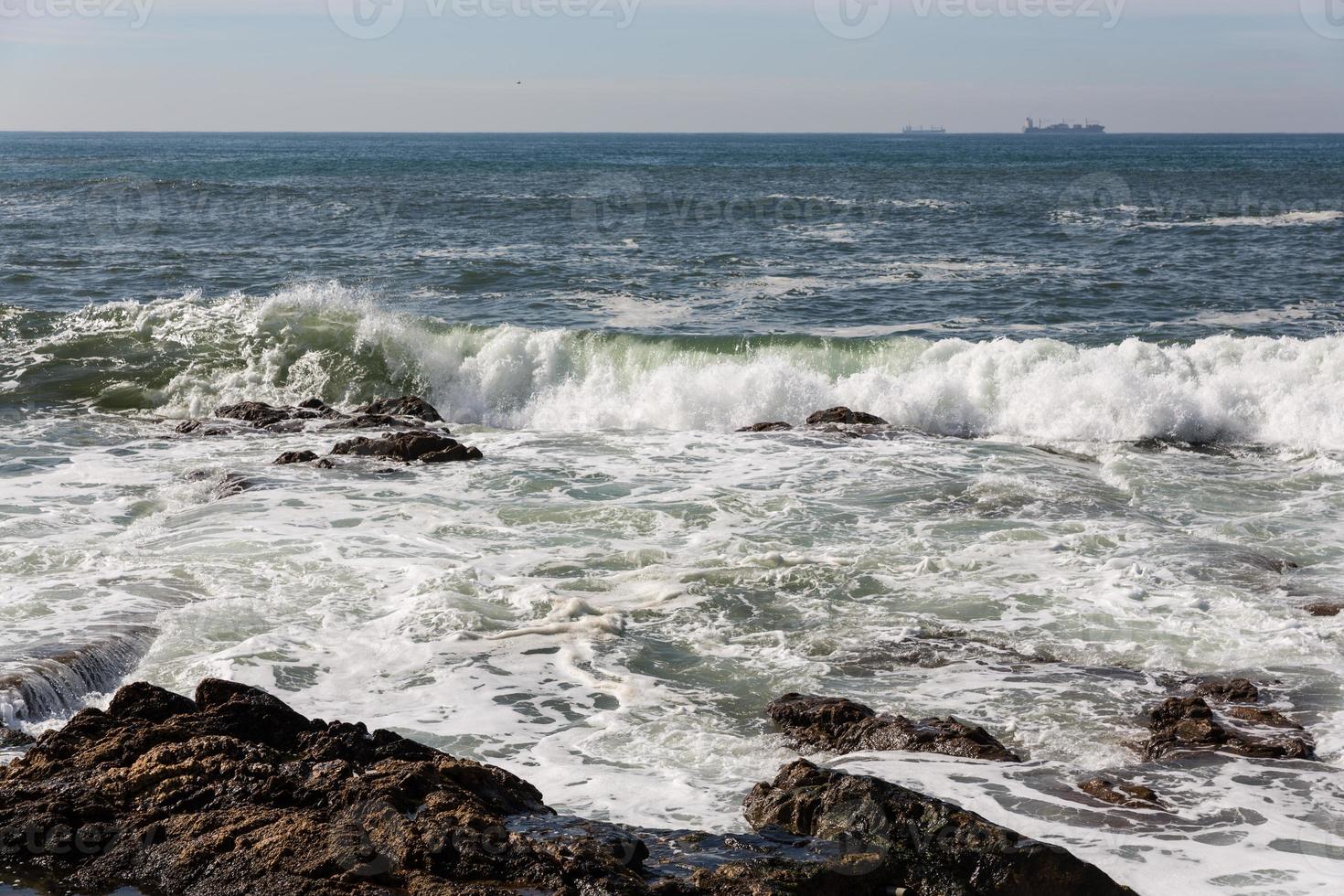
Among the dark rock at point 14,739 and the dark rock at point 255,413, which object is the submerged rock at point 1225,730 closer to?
the dark rock at point 14,739

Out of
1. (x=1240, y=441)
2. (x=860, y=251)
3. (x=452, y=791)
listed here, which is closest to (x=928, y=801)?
(x=452, y=791)

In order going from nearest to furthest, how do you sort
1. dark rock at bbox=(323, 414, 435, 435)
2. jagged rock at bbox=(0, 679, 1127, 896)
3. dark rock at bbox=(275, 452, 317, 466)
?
1. jagged rock at bbox=(0, 679, 1127, 896)
2. dark rock at bbox=(275, 452, 317, 466)
3. dark rock at bbox=(323, 414, 435, 435)

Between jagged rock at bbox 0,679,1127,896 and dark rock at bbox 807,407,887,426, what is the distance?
10897 mm

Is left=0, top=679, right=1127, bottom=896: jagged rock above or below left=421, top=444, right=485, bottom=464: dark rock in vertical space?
above

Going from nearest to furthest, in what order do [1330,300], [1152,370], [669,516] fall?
[669,516] < [1152,370] < [1330,300]

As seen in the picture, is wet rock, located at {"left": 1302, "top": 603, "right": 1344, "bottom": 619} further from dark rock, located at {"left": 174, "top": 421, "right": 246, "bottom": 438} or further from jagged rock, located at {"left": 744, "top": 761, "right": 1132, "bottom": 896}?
dark rock, located at {"left": 174, "top": 421, "right": 246, "bottom": 438}

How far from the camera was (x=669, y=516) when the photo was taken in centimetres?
1256

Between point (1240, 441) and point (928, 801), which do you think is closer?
point (928, 801)

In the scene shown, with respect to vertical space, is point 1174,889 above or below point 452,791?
below

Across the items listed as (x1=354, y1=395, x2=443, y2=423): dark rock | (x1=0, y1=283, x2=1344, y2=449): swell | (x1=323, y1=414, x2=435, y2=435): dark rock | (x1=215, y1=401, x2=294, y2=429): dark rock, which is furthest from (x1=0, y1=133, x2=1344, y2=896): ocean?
(x1=354, y1=395, x2=443, y2=423): dark rock

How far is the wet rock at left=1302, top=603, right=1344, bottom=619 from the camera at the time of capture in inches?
376

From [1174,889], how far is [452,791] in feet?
10.8

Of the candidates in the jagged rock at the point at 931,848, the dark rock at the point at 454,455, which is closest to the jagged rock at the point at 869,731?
the jagged rock at the point at 931,848

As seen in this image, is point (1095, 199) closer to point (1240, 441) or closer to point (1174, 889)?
point (1240, 441)
